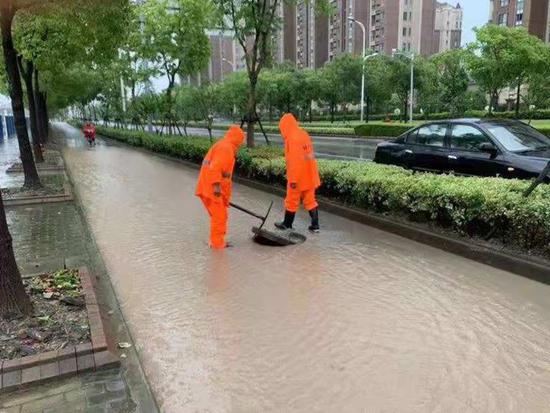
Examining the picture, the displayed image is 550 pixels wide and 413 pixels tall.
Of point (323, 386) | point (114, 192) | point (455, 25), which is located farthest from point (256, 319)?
point (455, 25)

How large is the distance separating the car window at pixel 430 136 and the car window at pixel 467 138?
25 cm

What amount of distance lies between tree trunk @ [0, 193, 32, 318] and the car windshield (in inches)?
259

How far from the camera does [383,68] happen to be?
40656mm

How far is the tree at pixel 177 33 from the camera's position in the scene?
65.7ft

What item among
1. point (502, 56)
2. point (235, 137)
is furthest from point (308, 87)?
point (235, 137)

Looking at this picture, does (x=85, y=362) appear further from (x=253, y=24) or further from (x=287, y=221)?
(x=253, y=24)

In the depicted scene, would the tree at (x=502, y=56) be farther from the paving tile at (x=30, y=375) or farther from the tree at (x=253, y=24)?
the paving tile at (x=30, y=375)

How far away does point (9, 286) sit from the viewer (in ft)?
13.0

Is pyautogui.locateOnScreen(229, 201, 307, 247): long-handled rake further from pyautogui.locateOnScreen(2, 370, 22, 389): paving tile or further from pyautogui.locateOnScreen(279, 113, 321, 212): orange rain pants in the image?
pyautogui.locateOnScreen(2, 370, 22, 389): paving tile

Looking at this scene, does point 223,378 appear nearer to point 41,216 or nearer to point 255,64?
point 41,216

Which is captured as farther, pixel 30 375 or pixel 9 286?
pixel 9 286

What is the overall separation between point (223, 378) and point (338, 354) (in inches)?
31.9

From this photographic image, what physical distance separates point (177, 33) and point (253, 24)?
7.35 meters

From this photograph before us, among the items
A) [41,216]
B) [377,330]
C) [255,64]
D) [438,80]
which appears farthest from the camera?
[438,80]
